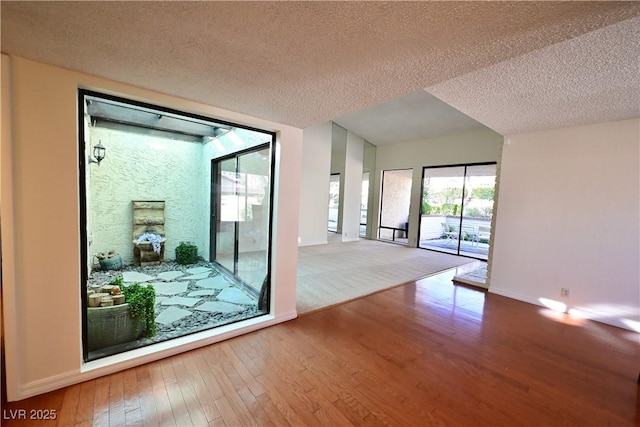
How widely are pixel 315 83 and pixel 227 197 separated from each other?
321 centimetres

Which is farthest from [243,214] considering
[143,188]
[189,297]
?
[143,188]

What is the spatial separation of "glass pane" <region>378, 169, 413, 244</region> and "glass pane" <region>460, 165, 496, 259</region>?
224 cm

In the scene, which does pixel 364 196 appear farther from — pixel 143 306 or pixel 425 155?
pixel 143 306

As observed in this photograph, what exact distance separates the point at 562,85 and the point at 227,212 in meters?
4.52

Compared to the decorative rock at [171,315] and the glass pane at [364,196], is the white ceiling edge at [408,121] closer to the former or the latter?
the glass pane at [364,196]

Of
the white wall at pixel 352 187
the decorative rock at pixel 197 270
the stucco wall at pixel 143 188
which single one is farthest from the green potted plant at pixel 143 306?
the white wall at pixel 352 187

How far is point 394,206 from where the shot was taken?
29.7ft

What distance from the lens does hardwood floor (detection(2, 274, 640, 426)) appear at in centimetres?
159

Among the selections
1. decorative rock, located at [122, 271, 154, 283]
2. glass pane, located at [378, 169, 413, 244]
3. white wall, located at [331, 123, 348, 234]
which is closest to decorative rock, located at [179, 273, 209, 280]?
decorative rock, located at [122, 271, 154, 283]

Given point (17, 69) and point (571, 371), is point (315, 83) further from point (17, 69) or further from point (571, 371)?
point (571, 371)

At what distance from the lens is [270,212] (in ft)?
9.18

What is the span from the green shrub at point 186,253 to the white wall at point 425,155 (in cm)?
588

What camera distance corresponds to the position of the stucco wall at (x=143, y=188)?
14.2 feet

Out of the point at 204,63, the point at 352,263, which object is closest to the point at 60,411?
the point at 204,63
